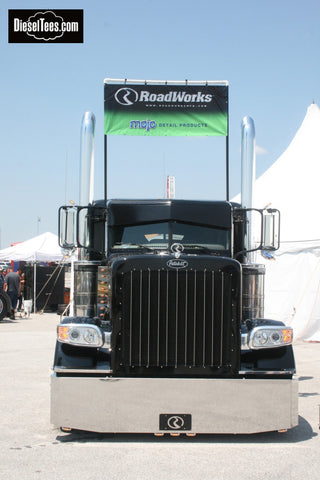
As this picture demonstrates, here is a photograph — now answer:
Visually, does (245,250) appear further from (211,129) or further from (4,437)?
(4,437)

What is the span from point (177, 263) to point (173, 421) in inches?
54.0

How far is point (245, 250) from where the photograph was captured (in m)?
7.65

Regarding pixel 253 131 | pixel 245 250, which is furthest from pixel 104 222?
pixel 253 131

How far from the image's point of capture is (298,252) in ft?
50.9

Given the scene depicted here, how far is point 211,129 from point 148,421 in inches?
212

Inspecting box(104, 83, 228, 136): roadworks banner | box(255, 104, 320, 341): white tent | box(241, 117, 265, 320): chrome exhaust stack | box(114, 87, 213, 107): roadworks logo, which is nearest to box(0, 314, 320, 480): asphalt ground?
box(241, 117, 265, 320): chrome exhaust stack

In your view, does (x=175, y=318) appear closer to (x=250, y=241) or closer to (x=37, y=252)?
(x=250, y=241)

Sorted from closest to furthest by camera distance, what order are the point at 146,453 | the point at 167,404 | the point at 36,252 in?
1. the point at 146,453
2. the point at 167,404
3. the point at 36,252

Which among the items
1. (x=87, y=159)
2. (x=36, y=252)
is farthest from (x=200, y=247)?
(x=36, y=252)

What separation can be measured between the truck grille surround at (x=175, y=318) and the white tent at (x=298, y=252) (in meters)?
9.90

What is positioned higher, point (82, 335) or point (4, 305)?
point (82, 335)

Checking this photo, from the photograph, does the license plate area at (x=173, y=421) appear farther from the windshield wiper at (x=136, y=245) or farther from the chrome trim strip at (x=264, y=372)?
the windshield wiper at (x=136, y=245)

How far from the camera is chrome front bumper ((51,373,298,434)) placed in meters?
5.50

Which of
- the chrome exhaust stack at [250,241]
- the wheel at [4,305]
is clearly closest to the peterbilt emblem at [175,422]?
the chrome exhaust stack at [250,241]
